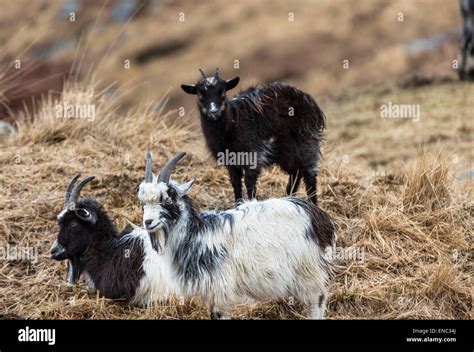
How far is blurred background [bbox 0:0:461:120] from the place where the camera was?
84.8 ft

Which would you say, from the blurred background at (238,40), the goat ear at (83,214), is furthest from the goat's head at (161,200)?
the blurred background at (238,40)

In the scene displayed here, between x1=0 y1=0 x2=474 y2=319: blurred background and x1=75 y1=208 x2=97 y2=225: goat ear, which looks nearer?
x1=75 y1=208 x2=97 y2=225: goat ear

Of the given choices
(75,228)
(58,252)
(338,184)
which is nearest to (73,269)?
(58,252)

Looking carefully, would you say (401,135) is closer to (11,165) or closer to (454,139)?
(454,139)

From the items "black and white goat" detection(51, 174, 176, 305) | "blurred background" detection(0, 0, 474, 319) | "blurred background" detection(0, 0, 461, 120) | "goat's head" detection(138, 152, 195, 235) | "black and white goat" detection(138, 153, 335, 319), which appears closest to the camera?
"goat's head" detection(138, 152, 195, 235)

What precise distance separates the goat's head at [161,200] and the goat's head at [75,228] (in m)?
1.10

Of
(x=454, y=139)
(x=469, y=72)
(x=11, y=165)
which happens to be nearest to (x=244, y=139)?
(x=11, y=165)

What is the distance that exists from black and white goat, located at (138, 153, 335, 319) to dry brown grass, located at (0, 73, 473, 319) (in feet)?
1.48

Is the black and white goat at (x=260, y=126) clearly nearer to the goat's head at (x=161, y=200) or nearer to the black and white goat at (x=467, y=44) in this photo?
the goat's head at (x=161, y=200)

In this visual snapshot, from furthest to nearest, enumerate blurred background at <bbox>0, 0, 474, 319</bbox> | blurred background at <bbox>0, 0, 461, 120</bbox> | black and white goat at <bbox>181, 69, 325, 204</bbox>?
blurred background at <bbox>0, 0, 461, 120</bbox>
black and white goat at <bbox>181, 69, 325, 204</bbox>
blurred background at <bbox>0, 0, 474, 319</bbox>

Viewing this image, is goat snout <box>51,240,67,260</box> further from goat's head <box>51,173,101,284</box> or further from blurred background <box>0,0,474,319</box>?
blurred background <box>0,0,474,319</box>

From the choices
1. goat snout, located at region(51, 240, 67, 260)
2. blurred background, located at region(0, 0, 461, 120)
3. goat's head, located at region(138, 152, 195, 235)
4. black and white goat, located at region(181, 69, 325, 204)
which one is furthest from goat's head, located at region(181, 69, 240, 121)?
blurred background, located at region(0, 0, 461, 120)

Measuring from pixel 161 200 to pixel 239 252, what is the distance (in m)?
0.77

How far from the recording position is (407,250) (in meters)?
9.91
